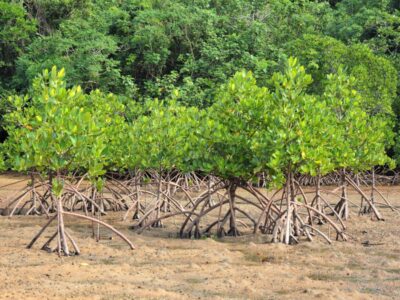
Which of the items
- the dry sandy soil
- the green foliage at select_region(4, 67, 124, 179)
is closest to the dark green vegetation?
the green foliage at select_region(4, 67, 124, 179)

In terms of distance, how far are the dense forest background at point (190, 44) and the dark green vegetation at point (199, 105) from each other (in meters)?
0.07

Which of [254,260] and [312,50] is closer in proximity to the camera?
A: [254,260]

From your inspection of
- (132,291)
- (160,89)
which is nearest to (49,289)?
(132,291)

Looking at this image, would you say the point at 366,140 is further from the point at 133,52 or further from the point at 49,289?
the point at 133,52

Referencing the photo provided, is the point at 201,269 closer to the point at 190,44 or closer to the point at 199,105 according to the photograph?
the point at 199,105

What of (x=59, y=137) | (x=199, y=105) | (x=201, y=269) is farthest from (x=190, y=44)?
(x=201, y=269)

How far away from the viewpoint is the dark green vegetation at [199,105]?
11.9m

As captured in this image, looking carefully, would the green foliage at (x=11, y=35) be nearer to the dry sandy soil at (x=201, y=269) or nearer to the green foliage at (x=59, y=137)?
the dry sandy soil at (x=201, y=269)

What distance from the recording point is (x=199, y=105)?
26.0 m

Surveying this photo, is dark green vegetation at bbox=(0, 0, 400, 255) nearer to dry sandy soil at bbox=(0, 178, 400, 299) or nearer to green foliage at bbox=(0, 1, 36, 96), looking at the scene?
green foliage at bbox=(0, 1, 36, 96)

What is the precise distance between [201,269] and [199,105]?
16376mm

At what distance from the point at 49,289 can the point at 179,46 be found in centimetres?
2144

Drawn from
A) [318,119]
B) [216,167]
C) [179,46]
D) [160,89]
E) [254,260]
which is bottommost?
[254,260]

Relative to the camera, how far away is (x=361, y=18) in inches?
1137
